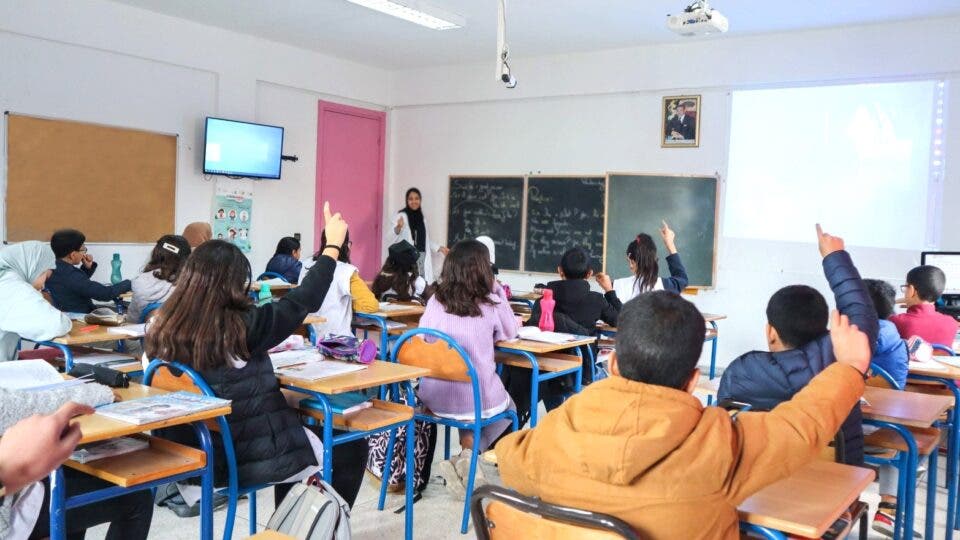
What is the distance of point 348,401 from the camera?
2.93 metres

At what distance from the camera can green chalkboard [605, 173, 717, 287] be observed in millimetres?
7379

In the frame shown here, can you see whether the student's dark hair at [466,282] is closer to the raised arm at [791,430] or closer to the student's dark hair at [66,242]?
the raised arm at [791,430]

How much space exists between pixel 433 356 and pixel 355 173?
604cm

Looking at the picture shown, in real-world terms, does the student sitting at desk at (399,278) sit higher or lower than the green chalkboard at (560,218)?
lower

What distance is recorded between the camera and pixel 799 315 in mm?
2418

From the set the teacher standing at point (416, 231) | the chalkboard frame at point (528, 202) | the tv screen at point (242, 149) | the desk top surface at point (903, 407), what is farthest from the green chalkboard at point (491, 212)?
the desk top surface at point (903, 407)

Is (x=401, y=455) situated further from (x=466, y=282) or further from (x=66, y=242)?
(x=66, y=242)

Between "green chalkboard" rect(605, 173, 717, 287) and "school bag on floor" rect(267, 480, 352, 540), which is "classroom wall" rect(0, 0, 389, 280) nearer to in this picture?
"green chalkboard" rect(605, 173, 717, 287)

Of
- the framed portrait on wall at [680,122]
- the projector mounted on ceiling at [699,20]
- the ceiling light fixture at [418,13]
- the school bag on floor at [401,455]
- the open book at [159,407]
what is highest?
the ceiling light fixture at [418,13]

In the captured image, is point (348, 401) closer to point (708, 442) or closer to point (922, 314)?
point (708, 442)

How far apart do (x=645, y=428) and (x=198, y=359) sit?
156 cm

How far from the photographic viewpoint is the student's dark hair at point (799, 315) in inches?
94.9

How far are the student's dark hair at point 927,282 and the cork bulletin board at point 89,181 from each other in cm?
595

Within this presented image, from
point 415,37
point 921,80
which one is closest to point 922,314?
point 921,80
